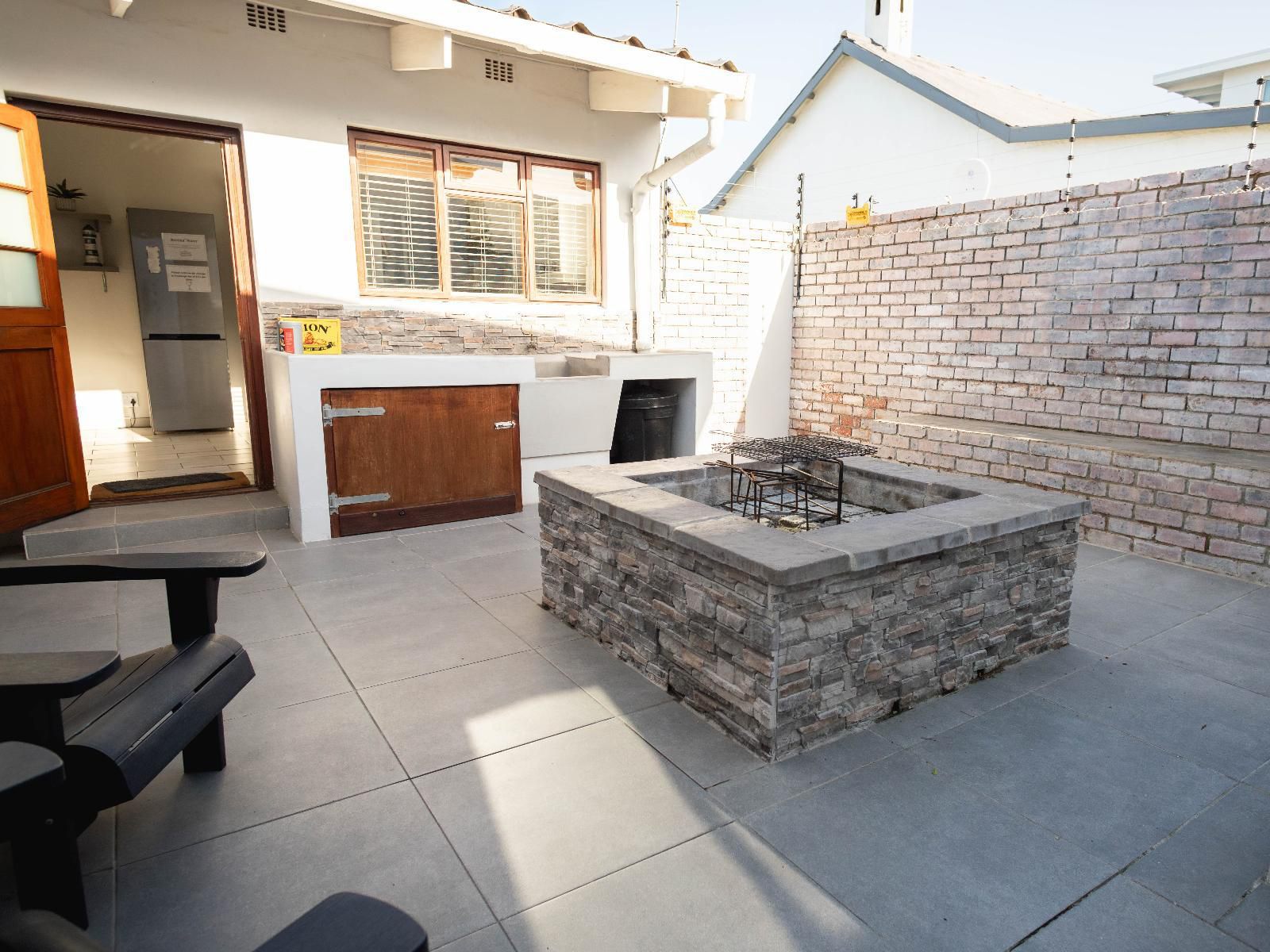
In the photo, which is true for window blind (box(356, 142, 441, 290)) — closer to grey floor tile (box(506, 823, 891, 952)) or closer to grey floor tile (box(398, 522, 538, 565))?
grey floor tile (box(398, 522, 538, 565))

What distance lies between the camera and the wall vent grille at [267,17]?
453cm

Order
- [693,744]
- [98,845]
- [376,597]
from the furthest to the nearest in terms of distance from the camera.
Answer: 1. [376,597]
2. [693,744]
3. [98,845]

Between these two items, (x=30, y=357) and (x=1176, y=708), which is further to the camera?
Answer: (x=30, y=357)

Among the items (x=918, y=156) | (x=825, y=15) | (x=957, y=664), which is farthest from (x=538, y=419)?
(x=825, y=15)

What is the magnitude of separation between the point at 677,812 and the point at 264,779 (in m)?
1.12

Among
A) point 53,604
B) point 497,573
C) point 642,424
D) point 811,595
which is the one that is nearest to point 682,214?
Result: point 642,424

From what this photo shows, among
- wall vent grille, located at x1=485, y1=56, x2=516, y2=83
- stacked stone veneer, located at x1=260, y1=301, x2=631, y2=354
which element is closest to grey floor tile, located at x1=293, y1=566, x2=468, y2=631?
stacked stone veneer, located at x1=260, y1=301, x2=631, y2=354

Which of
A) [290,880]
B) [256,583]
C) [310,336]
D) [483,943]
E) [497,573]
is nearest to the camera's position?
[483,943]

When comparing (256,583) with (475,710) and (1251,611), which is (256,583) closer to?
(475,710)

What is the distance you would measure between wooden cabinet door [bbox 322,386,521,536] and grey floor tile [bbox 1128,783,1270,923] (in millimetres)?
3902

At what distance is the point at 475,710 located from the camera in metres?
2.46

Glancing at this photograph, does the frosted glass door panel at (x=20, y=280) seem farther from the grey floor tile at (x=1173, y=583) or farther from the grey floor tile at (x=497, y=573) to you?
the grey floor tile at (x=1173, y=583)

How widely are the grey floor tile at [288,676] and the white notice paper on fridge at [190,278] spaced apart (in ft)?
18.9

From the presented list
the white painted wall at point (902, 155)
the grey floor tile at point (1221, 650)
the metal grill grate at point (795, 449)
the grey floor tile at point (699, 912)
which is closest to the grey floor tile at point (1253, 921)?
the grey floor tile at point (699, 912)
